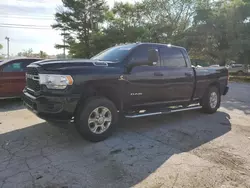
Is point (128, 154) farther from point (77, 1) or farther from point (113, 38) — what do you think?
point (77, 1)

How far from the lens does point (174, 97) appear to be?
570cm

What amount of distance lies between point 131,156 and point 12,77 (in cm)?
556

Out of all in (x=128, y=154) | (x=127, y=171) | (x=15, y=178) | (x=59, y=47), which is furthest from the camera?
(x=59, y=47)

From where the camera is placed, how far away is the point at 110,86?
14.3ft

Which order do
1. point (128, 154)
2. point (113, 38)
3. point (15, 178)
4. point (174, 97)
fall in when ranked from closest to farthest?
point (15, 178)
point (128, 154)
point (174, 97)
point (113, 38)

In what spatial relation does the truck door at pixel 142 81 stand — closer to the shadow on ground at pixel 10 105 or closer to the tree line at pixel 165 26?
the shadow on ground at pixel 10 105

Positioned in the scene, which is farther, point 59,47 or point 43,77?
point 59,47

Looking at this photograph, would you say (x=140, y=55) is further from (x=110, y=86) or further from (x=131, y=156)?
(x=131, y=156)

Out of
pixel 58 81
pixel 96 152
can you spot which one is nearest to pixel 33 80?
pixel 58 81

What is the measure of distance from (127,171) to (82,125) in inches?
48.8

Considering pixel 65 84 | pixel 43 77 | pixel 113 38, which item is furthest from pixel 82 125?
pixel 113 38

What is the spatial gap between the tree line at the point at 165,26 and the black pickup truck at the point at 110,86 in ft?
53.2

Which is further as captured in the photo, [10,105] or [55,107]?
[10,105]

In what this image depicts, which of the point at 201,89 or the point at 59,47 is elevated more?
the point at 59,47
